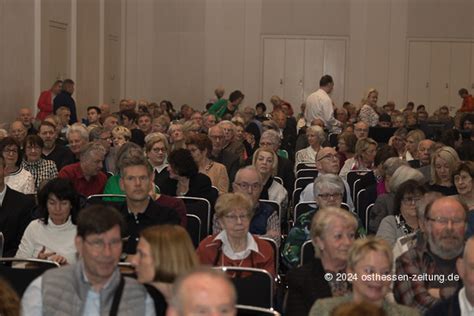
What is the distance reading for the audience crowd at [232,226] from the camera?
489 cm

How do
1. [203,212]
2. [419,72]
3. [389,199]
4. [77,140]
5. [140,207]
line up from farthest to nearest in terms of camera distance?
1. [419,72]
2. [77,140]
3. [203,212]
4. [389,199]
5. [140,207]

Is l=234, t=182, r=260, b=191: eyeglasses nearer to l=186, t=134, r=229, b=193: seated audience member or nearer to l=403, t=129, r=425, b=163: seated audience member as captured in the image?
l=186, t=134, r=229, b=193: seated audience member

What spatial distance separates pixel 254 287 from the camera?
19.3 ft

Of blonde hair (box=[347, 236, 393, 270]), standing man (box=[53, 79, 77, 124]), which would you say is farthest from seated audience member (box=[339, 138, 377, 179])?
standing man (box=[53, 79, 77, 124])

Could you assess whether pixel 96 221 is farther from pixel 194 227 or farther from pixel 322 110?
pixel 322 110

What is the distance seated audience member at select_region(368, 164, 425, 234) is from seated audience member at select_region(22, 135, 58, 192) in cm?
361

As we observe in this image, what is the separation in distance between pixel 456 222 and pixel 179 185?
3.84 meters

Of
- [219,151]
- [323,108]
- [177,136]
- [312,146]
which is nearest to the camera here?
[219,151]

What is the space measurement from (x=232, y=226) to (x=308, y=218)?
0.99 meters

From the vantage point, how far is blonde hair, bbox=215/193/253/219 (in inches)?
268

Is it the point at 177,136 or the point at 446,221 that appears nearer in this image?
the point at 446,221

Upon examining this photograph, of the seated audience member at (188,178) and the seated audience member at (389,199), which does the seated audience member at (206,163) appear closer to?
the seated audience member at (188,178)

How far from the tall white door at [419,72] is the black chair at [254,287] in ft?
75.8

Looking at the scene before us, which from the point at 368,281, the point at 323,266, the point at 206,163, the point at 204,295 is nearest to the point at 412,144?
the point at 206,163
